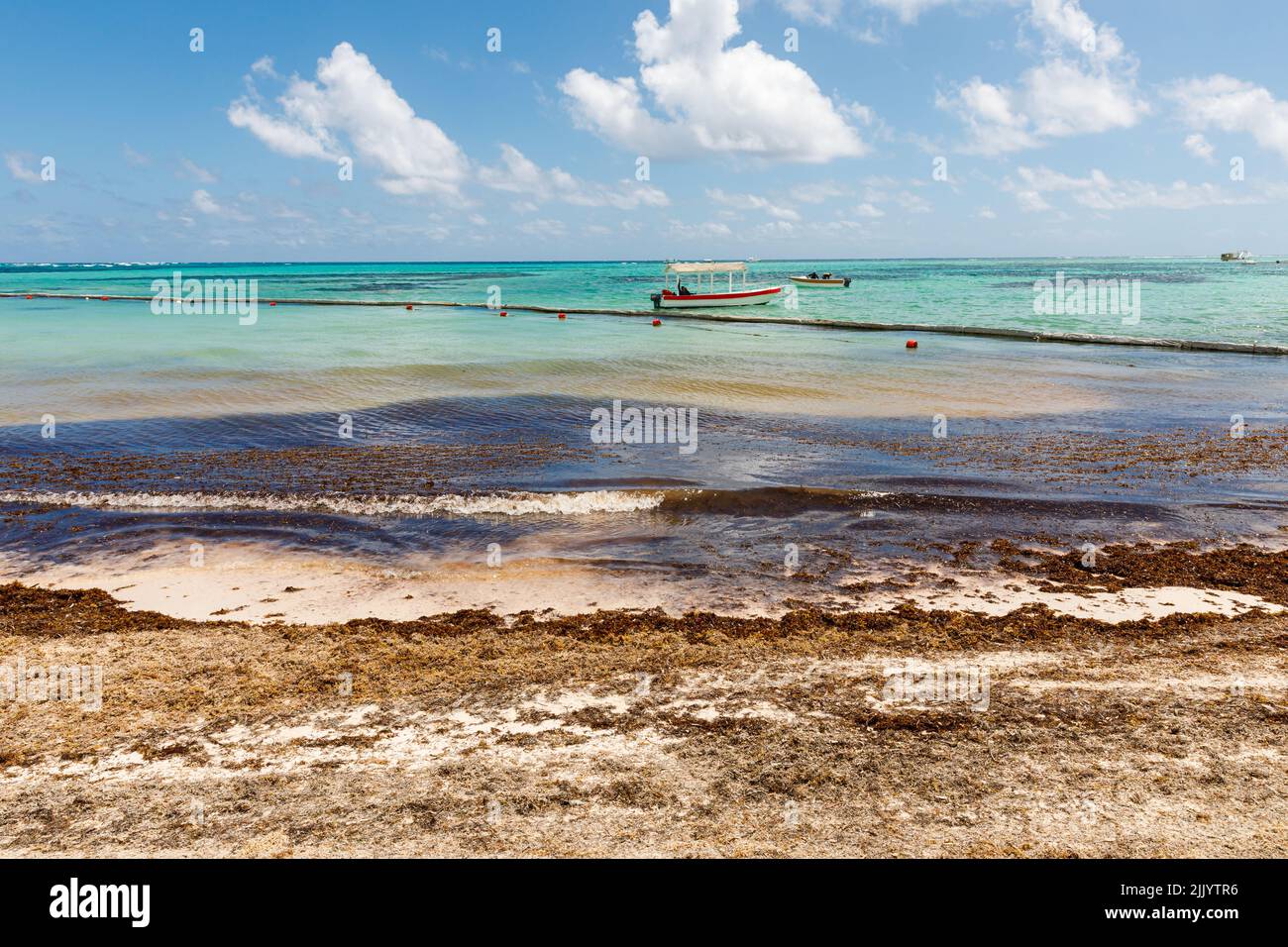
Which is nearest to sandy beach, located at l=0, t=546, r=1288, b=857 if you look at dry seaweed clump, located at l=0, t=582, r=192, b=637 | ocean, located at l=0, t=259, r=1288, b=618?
dry seaweed clump, located at l=0, t=582, r=192, b=637

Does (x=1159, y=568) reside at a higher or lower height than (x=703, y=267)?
lower

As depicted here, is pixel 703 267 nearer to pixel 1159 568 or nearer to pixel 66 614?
pixel 1159 568

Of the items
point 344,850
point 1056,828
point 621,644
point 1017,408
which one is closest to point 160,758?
point 344,850

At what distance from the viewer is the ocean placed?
33.2 feet

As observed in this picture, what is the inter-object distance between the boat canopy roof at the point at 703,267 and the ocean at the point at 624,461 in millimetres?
22607

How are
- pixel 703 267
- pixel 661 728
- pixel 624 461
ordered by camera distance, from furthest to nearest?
pixel 703 267 → pixel 624 461 → pixel 661 728

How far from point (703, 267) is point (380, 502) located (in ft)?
157

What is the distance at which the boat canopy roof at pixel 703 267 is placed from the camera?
180ft

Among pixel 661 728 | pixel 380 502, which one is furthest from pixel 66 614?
pixel 661 728

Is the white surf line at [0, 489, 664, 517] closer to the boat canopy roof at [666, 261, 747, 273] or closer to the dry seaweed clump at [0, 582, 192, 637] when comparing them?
the dry seaweed clump at [0, 582, 192, 637]

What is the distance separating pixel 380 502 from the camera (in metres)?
12.2

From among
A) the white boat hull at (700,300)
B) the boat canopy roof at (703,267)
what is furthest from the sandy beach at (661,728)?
the white boat hull at (700,300)

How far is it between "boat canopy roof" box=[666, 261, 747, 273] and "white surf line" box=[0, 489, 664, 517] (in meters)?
44.4
